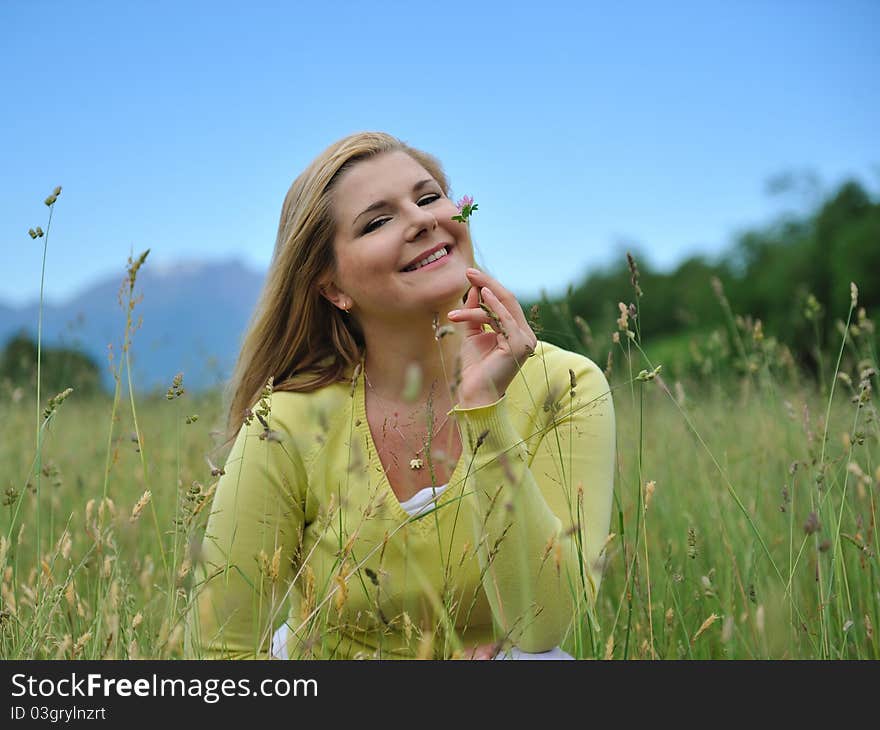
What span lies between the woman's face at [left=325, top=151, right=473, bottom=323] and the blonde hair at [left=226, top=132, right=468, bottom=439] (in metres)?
0.05

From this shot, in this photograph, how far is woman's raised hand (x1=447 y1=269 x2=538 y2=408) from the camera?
1795 millimetres

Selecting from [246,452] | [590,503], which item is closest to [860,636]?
[590,503]

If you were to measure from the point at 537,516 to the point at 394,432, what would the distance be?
0.67m

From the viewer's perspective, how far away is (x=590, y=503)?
2.06 metres

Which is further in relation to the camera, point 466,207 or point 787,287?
point 787,287

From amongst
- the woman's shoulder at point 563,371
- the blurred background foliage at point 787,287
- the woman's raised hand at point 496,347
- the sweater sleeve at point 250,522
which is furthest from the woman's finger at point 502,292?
the blurred background foliage at point 787,287

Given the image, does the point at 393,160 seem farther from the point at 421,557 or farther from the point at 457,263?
the point at 421,557

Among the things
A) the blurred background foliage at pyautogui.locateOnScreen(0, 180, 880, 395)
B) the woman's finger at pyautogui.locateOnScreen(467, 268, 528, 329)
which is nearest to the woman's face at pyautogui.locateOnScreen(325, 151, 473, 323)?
the woman's finger at pyautogui.locateOnScreen(467, 268, 528, 329)

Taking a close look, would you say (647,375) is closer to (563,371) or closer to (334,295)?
(563,371)

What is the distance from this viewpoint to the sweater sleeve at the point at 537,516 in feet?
5.72

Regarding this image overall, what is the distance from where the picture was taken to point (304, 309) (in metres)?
2.64

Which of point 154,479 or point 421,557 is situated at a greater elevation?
point 154,479

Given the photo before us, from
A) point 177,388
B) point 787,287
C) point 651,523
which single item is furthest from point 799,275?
point 177,388
